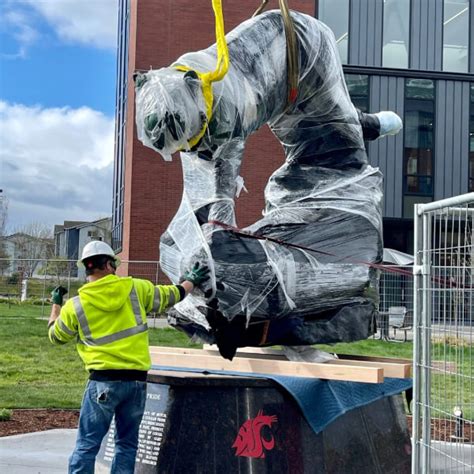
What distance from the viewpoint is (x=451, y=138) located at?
2328 cm

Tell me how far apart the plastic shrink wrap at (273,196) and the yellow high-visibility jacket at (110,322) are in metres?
0.35

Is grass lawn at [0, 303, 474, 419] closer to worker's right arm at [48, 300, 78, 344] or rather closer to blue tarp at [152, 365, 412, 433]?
blue tarp at [152, 365, 412, 433]

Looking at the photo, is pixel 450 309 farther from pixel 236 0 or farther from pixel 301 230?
pixel 236 0

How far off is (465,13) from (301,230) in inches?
790

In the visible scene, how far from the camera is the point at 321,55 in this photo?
16.6 feet

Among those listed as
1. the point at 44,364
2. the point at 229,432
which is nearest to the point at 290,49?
the point at 229,432

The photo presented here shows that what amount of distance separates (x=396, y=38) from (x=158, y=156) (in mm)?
7688

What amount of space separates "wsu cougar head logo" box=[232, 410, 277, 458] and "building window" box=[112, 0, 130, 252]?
1994cm

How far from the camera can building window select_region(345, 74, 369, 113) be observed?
2281cm

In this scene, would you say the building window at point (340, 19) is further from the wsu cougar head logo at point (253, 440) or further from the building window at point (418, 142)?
the wsu cougar head logo at point (253, 440)

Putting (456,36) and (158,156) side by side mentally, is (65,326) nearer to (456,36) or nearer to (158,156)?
(158,156)

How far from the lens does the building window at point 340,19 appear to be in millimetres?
22656

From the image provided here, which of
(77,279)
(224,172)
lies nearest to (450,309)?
(224,172)

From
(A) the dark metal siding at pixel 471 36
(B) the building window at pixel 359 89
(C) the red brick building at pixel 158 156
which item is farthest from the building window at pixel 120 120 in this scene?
(A) the dark metal siding at pixel 471 36
